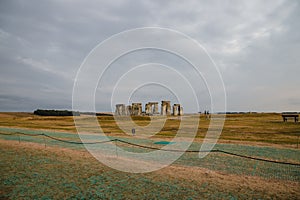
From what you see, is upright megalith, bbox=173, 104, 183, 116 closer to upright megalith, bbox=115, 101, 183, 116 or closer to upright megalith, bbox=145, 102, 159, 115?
upright megalith, bbox=115, 101, 183, 116

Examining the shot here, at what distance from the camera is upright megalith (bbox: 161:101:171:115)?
65.2m

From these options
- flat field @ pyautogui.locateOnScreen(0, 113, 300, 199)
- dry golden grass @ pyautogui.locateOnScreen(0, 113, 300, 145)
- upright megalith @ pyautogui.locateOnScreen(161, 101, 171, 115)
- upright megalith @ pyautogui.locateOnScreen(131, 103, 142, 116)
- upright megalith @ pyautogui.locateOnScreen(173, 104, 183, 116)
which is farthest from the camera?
upright megalith @ pyautogui.locateOnScreen(131, 103, 142, 116)

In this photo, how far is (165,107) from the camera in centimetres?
6556

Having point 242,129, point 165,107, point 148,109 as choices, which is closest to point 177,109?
point 165,107

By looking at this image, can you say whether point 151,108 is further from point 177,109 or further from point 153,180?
point 153,180

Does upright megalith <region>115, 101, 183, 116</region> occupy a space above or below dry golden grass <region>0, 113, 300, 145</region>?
above

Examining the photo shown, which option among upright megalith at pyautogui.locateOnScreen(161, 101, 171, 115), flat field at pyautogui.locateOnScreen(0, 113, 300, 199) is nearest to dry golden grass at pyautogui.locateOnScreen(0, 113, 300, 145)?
flat field at pyautogui.locateOnScreen(0, 113, 300, 199)

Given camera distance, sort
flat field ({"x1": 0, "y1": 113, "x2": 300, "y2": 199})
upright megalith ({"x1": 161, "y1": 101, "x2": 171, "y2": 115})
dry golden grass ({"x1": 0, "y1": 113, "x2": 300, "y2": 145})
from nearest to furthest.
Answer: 1. flat field ({"x1": 0, "y1": 113, "x2": 300, "y2": 199})
2. dry golden grass ({"x1": 0, "y1": 113, "x2": 300, "y2": 145})
3. upright megalith ({"x1": 161, "y1": 101, "x2": 171, "y2": 115})

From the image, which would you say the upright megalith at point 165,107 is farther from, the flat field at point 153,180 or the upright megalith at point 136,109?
the flat field at point 153,180

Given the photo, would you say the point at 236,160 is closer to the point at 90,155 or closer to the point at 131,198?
the point at 131,198

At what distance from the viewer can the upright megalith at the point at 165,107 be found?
65188 mm

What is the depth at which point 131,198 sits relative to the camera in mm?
→ 5855

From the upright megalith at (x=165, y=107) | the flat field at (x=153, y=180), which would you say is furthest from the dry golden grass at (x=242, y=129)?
the upright megalith at (x=165, y=107)

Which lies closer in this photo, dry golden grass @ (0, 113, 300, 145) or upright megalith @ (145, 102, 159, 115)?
dry golden grass @ (0, 113, 300, 145)
